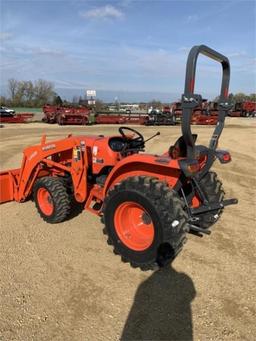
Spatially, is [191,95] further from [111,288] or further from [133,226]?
[111,288]

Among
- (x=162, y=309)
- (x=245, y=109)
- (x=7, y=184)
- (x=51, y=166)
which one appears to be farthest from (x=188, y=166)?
(x=245, y=109)

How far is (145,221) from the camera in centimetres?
410

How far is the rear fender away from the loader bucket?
2.20 meters

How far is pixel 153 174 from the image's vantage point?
13.4 ft

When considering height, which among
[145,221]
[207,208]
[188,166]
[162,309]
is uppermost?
[188,166]

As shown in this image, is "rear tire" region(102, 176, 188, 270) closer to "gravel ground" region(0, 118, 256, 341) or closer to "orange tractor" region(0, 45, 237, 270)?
"orange tractor" region(0, 45, 237, 270)

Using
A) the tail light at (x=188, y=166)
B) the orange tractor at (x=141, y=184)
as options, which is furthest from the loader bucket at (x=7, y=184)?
the tail light at (x=188, y=166)

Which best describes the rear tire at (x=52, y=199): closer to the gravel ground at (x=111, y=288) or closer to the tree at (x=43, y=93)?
the gravel ground at (x=111, y=288)

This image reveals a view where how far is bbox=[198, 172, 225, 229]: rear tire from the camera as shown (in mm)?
4363

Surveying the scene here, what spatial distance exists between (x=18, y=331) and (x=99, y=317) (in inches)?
26.5

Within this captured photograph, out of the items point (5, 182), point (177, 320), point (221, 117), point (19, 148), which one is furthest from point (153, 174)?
point (19, 148)

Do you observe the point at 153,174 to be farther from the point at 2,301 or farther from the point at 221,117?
the point at 2,301

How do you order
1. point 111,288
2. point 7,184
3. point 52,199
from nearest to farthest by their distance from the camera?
point 111,288
point 52,199
point 7,184

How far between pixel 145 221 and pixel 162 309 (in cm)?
110
